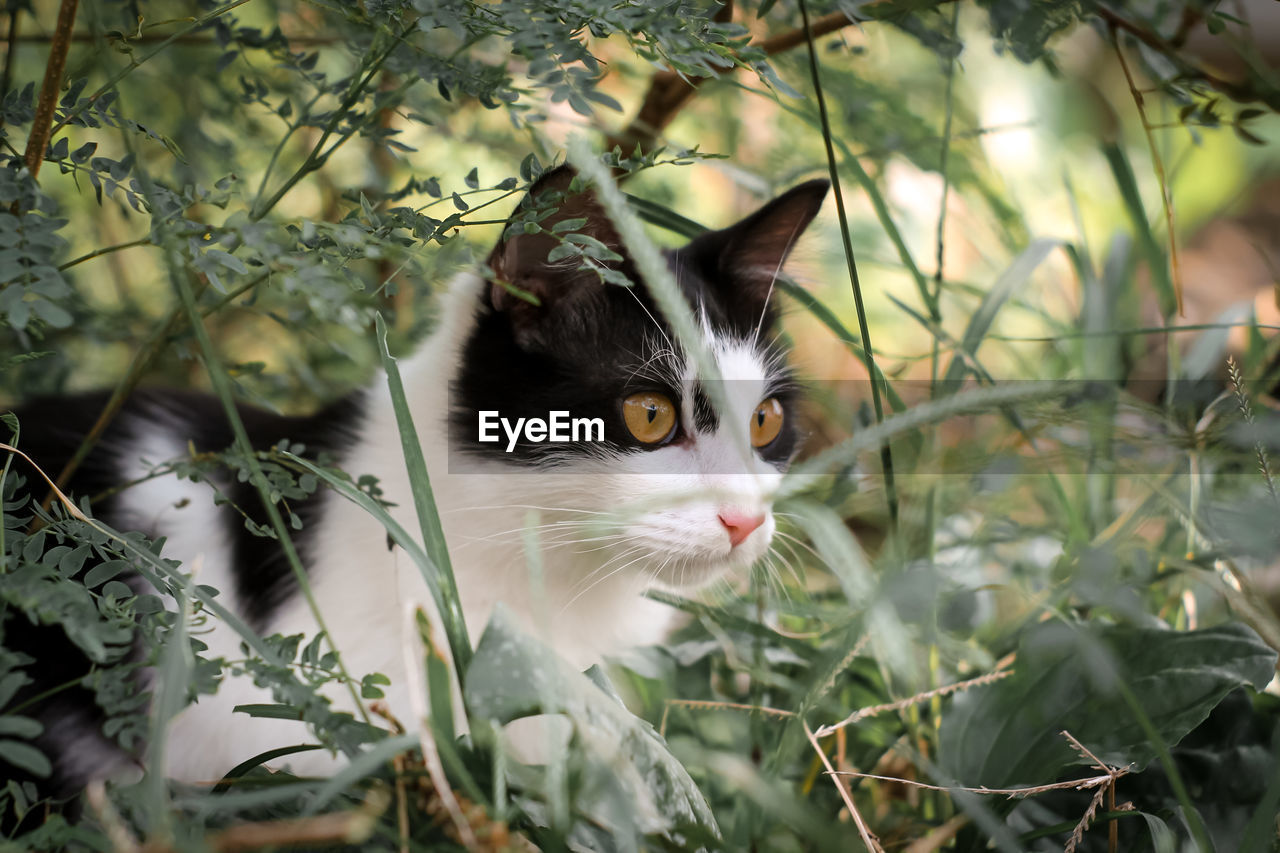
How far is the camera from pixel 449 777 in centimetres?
61

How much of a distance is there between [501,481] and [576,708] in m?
0.57

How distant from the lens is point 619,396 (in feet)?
3.57

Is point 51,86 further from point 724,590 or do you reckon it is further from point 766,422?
point 724,590

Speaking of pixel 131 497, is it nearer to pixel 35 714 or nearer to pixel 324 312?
pixel 35 714

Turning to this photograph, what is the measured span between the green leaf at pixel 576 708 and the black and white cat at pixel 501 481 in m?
0.37

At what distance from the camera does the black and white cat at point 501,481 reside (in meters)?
1.04

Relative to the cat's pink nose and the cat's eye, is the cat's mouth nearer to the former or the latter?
the cat's pink nose

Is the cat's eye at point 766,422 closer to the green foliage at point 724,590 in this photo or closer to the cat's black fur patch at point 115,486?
the green foliage at point 724,590

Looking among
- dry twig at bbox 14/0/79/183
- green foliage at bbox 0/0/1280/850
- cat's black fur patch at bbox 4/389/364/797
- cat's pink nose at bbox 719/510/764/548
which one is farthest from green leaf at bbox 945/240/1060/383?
dry twig at bbox 14/0/79/183

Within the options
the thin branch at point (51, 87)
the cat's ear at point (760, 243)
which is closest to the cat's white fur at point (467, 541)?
the cat's ear at point (760, 243)

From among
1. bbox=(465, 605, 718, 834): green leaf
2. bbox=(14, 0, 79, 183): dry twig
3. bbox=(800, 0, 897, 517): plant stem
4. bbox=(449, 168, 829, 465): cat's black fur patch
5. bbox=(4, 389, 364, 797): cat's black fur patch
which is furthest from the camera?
bbox=(449, 168, 829, 465): cat's black fur patch

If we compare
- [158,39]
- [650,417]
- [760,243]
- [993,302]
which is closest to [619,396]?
[650,417]

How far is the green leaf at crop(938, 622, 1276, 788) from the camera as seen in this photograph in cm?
83

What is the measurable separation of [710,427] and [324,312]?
580mm
